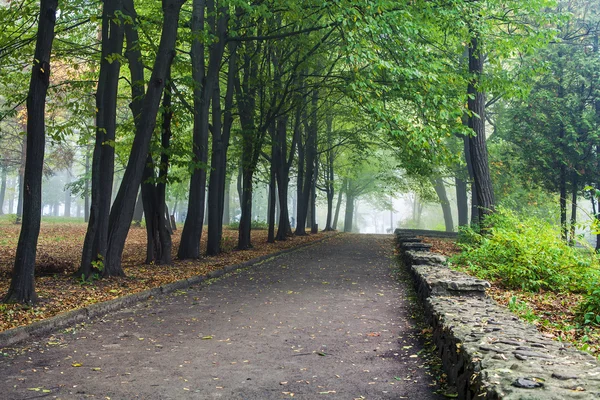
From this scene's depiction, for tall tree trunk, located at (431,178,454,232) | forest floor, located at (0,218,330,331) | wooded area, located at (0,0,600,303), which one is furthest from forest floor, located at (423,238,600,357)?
tall tree trunk, located at (431,178,454,232)

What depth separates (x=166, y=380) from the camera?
4801mm

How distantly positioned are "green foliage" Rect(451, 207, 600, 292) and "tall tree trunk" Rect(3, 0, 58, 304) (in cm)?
779

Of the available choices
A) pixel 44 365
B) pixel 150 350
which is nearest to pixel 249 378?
pixel 150 350

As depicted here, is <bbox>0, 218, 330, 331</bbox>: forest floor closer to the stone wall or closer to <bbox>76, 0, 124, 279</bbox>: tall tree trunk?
<bbox>76, 0, 124, 279</bbox>: tall tree trunk

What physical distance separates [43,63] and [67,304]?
3322mm

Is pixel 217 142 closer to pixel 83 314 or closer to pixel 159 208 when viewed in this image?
pixel 159 208

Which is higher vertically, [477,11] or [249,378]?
[477,11]

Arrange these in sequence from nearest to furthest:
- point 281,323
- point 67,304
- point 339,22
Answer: point 281,323
point 67,304
point 339,22

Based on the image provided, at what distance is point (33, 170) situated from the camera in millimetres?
7699

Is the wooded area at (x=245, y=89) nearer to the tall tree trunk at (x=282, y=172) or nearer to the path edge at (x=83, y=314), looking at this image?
the tall tree trunk at (x=282, y=172)

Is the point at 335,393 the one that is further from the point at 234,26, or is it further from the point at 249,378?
the point at 234,26

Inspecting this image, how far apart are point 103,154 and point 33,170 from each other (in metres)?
3.25

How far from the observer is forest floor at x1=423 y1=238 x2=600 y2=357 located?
19.8 feet

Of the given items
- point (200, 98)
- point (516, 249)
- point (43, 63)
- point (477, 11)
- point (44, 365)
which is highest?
point (477, 11)
